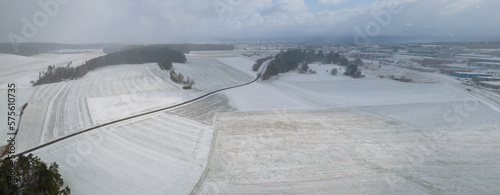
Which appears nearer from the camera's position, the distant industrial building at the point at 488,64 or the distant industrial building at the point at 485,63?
the distant industrial building at the point at 488,64

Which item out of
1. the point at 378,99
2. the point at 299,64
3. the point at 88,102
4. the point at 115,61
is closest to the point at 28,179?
the point at 88,102

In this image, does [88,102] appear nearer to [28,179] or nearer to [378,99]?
[28,179]

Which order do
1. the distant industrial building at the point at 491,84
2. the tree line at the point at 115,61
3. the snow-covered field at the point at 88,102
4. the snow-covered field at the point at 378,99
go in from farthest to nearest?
the distant industrial building at the point at 491,84
the tree line at the point at 115,61
the snow-covered field at the point at 378,99
the snow-covered field at the point at 88,102

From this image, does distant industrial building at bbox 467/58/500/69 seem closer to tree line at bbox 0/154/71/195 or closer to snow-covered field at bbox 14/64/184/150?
snow-covered field at bbox 14/64/184/150

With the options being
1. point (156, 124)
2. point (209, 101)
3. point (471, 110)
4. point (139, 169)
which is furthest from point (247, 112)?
point (471, 110)

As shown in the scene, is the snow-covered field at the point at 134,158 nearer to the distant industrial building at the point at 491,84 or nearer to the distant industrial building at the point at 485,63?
the distant industrial building at the point at 491,84

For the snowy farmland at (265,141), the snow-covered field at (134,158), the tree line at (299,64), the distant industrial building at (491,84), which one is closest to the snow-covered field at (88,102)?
the snowy farmland at (265,141)
